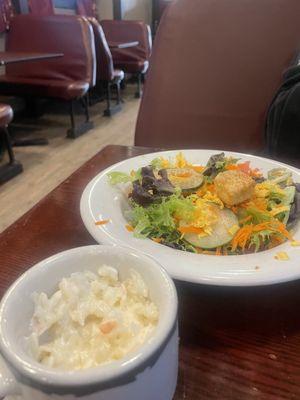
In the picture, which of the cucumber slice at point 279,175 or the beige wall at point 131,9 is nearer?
the cucumber slice at point 279,175

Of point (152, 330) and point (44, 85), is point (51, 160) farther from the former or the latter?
point (152, 330)

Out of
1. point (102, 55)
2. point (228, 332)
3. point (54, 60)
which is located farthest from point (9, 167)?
point (228, 332)

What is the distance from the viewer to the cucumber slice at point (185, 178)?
646 millimetres

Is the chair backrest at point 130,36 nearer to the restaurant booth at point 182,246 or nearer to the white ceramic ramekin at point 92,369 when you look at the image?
the restaurant booth at point 182,246

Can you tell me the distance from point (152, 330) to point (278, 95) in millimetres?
986

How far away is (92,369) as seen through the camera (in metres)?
0.25

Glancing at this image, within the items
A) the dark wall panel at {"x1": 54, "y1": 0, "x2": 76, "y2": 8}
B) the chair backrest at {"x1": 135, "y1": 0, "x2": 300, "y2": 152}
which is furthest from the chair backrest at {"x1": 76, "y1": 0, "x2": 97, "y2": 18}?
the chair backrest at {"x1": 135, "y1": 0, "x2": 300, "y2": 152}

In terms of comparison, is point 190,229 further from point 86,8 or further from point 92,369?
point 86,8

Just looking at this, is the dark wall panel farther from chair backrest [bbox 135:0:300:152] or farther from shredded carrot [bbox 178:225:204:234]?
shredded carrot [bbox 178:225:204:234]

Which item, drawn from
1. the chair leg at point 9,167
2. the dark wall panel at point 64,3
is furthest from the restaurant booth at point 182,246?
the dark wall panel at point 64,3

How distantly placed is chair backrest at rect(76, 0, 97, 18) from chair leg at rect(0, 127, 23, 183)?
311 centimetres

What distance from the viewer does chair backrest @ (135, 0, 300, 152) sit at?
123cm

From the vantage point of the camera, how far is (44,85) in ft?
10.3

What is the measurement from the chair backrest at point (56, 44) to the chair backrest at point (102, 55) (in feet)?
1.05
